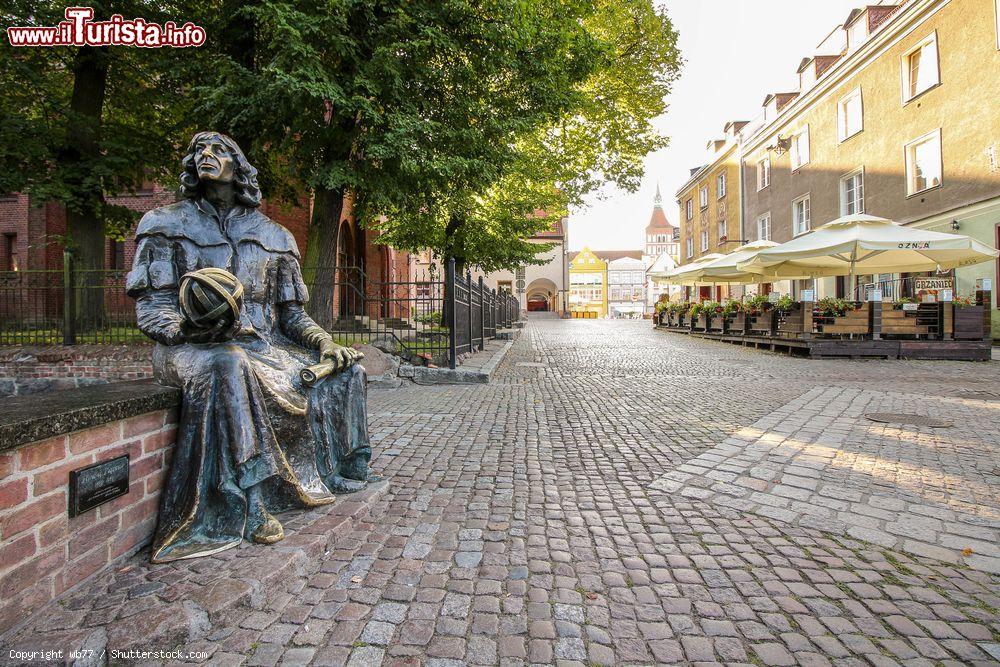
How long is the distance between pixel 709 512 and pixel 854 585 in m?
0.82

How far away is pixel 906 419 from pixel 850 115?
19339mm

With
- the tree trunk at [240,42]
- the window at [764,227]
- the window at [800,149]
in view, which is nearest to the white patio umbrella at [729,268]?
the window at [800,149]

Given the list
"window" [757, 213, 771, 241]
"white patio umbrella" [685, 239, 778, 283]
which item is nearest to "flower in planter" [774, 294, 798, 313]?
"white patio umbrella" [685, 239, 778, 283]

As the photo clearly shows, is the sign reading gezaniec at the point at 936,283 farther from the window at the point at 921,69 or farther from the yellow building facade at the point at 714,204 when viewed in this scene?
the yellow building facade at the point at 714,204

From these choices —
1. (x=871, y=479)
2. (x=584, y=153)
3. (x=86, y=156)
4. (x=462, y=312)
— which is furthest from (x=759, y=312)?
(x=86, y=156)

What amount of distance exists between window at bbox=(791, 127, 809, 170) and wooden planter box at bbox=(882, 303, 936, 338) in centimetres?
1399

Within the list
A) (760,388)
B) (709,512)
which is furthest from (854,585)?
(760,388)

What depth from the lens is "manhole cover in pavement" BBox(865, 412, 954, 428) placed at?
4.82 meters

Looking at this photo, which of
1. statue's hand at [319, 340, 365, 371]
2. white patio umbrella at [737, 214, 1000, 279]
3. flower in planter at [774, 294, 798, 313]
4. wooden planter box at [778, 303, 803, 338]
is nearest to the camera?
statue's hand at [319, 340, 365, 371]

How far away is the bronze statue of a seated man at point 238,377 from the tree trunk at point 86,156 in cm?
818

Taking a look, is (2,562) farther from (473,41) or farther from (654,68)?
(654,68)

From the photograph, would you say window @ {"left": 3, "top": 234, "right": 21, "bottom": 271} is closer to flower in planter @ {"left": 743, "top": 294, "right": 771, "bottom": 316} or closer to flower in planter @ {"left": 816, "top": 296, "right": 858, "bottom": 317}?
flower in planter @ {"left": 743, "top": 294, "right": 771, "bottom": 316}

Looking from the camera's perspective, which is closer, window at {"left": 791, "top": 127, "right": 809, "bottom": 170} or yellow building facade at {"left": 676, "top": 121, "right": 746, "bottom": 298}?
window at {"left": 791, "top": 127, "right": 809, "bottom": 170}

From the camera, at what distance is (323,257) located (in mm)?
8750
